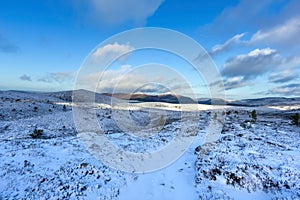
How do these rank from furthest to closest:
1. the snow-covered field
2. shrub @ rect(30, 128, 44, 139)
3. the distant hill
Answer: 1. the distant hill
2. shrub @ rect(30, 128, 44, 139)
3. the snow-covered field

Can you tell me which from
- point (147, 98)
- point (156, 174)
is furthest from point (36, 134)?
point (147, 98)

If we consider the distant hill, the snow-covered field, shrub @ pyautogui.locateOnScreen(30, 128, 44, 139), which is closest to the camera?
the snow-covered field

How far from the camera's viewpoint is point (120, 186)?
26.9ft

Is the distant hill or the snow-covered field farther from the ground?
the distant hill

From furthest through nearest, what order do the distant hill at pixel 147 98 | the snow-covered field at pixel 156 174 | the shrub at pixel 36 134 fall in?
the distant hill at pixel 147 98 → the shrub at pixel 36 134 → the snow-covered field at pixel 156 174

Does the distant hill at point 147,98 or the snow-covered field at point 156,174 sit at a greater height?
the distant hill at point 147,98

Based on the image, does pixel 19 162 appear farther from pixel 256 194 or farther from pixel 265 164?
pixel 265 164

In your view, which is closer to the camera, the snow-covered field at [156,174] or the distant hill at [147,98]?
the snow-covered field at [156,174]

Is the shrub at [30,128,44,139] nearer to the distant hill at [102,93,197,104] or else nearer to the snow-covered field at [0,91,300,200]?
the snow-covered field at [0,91,300,200]

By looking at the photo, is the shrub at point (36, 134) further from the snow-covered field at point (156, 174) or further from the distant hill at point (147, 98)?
the distant hill at point (147, 98)

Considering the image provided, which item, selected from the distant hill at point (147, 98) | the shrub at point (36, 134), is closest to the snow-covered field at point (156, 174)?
the shrub at point (36, 134)

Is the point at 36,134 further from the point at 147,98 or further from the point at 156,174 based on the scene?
the point at 147,98

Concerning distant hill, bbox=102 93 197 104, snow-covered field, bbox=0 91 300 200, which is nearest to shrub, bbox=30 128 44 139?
snow-covered field, bbox=0 91 300 200

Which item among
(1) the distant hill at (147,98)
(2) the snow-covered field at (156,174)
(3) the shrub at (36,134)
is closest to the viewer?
(2) the snow-covered field at (156,174)
